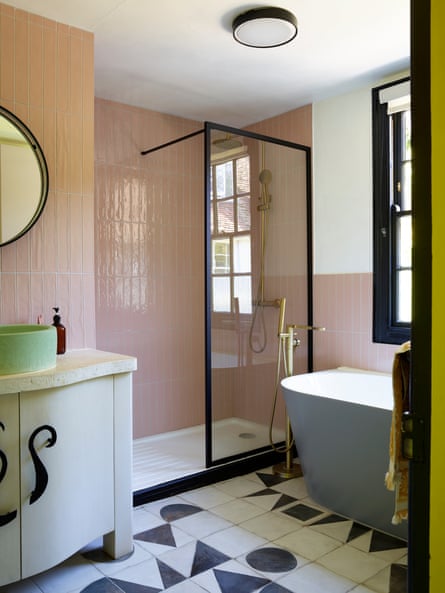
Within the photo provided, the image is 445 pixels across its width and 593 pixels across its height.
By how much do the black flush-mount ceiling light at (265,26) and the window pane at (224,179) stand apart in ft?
2.58

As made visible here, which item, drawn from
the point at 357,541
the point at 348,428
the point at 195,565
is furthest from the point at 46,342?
the point at 357,541

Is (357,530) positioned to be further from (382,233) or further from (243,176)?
(243,176)

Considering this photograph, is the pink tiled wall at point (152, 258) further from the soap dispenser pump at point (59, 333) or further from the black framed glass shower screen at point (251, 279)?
the soap dispenser pump at point (59, 333)

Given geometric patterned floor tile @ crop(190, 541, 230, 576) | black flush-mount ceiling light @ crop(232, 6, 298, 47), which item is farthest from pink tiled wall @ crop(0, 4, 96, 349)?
geometric patterned floor tile @ crop(190, 541, 230, 576)

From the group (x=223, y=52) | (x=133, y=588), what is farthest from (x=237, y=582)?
(x=223, y=52)

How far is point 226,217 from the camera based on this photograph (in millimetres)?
3268

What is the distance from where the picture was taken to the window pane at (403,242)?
10.2 ft

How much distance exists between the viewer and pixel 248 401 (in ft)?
11.2

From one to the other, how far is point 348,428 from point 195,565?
0.96 meters

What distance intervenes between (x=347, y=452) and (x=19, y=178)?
2.09 m

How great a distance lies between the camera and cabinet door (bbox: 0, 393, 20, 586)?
180cm

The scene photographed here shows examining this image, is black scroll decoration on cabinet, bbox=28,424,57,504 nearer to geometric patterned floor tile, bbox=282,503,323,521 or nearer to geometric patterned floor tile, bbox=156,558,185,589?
geometric patterned floor tile, bbox=156,558,185,589

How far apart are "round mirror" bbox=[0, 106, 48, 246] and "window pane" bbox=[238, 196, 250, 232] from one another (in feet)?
4.38

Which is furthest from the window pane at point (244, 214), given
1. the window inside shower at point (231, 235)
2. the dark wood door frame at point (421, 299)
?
the dark wood door frame at point (421, 299)
